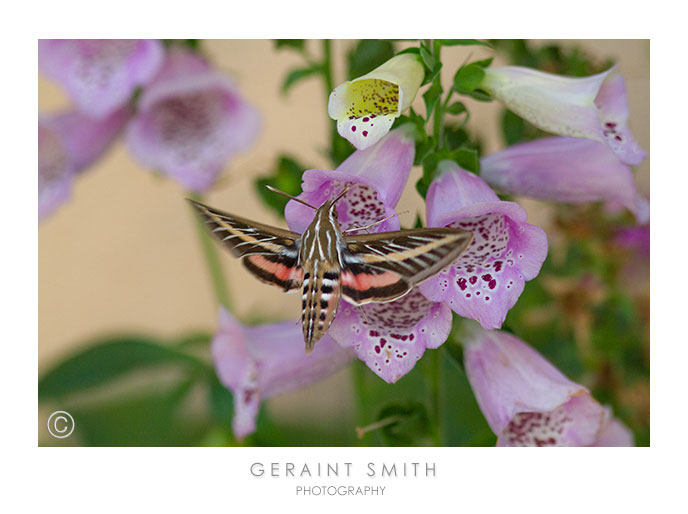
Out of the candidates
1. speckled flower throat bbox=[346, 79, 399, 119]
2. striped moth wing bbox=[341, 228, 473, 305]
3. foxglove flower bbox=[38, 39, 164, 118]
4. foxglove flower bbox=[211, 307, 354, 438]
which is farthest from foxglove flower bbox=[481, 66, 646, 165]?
foxglove flower bbox=[38, 39, 164, 118]

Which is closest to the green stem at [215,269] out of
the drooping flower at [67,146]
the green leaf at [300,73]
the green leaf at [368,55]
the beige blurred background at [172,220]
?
the beige blurred background at [172,220]

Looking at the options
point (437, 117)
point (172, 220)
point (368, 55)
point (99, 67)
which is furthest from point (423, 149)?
point (172, 220)

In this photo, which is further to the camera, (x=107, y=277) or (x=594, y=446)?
(x=107, y=277)

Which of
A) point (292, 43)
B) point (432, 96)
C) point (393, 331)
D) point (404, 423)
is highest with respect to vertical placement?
point (292, 43)

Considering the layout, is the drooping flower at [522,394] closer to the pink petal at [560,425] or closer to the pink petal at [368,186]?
the pink petal at [560,425]

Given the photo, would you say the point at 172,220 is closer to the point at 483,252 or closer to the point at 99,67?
the point at 99,67
